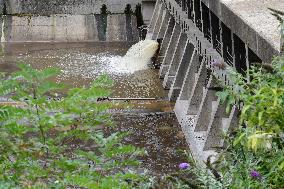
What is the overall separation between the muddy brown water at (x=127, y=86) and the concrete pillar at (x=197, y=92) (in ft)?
2.14

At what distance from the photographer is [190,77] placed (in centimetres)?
2123

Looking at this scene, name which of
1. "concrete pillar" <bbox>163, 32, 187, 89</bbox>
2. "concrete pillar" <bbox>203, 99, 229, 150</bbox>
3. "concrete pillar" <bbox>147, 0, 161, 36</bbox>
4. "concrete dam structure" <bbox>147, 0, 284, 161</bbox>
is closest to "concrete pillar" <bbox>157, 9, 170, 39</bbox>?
"concrete dam structure" <bbox>147, 0, 284, 161</bbox>

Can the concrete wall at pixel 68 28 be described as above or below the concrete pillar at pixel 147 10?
below

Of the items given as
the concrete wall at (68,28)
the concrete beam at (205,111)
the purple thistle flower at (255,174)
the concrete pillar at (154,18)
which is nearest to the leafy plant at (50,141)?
the purple thistle flower at (255,174)

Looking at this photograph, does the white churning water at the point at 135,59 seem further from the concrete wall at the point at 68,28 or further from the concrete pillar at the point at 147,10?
the concrete pillar at the point at 147,10

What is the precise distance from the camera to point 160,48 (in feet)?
88.2

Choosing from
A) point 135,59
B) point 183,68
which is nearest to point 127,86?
point 183,68

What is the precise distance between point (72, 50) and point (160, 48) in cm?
392

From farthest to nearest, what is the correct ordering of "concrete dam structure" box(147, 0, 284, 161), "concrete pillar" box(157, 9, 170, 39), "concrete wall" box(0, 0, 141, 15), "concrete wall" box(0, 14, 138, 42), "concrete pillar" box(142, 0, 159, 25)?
"concrete wall" box(0, 0, 141, 15), "concrete pillar" box(142, 0, 159, 25), "concrete wall" box(0, 14, 138, 42), "concrete pillar" box(157, 9, 170, 39), "concrete dam structure" box(147, 0, 284, 161)

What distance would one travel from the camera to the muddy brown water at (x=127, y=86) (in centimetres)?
1738

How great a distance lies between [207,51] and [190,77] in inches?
104

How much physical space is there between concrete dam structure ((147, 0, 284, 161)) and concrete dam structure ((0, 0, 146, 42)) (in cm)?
327

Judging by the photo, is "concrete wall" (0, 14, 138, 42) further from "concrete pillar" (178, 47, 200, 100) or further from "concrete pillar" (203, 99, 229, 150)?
"concrete pillar" (203, 99, 229, 150)

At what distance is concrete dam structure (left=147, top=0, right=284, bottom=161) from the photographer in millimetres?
11750
